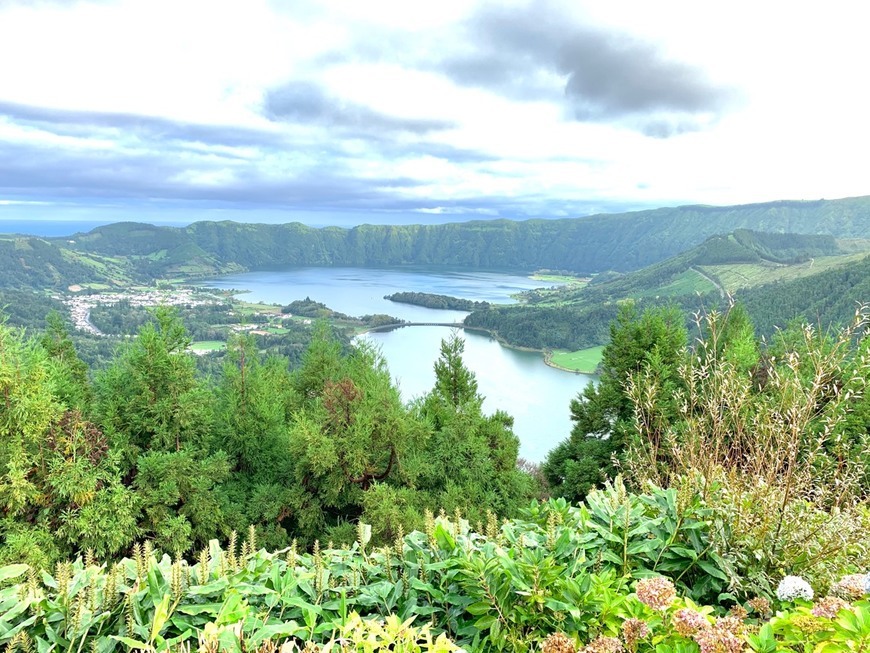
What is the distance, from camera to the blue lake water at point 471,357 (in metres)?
42.9

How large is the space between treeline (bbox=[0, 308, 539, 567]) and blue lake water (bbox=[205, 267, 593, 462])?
10.3 ft

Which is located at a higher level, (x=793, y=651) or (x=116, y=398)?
(x=793, y=651)

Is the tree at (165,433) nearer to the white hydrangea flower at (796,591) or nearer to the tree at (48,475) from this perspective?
the tree at (48,475)

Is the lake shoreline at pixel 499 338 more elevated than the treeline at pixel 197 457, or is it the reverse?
the treeline at pixel 197 457

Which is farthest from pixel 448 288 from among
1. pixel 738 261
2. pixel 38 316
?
pixel 38 316

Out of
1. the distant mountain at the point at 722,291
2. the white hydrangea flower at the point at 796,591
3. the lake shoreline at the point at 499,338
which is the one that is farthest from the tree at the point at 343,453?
the lake shoreline at the point at 499,338

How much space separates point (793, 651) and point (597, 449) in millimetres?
12771

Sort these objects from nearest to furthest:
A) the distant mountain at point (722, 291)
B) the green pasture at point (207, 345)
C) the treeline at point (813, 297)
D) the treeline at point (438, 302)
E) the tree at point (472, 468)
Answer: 1. the tree at point (472, 468)
2. the treeline at point (813, 297)
3. the green pasture at point (207, 345)
4. the distant mountain at point (722, 291)
5. the treeline at point (438, 302)

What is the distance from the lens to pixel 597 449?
1360 cm

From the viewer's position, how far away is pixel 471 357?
6844 centimetres

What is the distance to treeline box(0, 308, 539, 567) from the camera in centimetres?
733

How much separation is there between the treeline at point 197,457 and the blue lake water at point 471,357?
3.14 meters

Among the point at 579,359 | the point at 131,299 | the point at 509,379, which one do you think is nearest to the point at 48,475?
the point at 509,379

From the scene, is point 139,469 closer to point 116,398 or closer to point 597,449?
point 116,398
